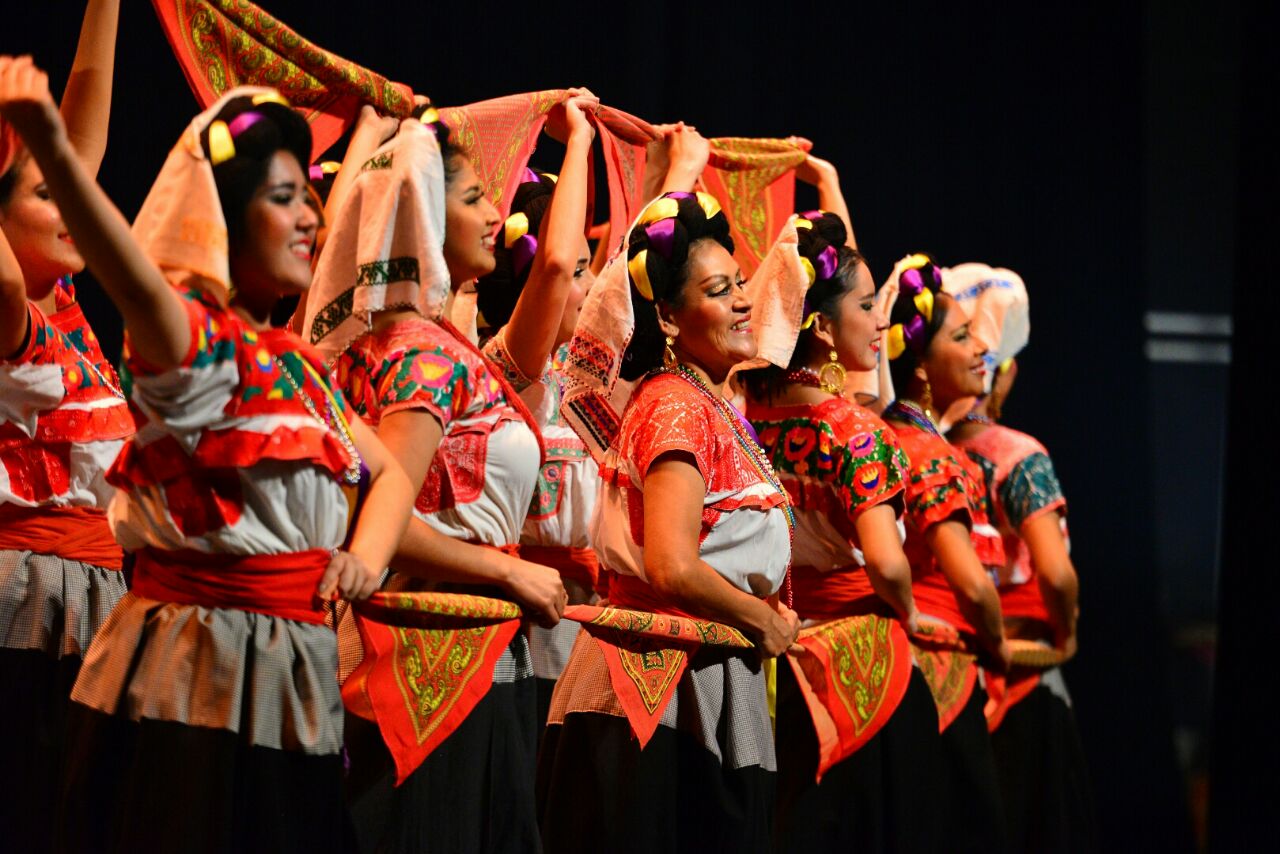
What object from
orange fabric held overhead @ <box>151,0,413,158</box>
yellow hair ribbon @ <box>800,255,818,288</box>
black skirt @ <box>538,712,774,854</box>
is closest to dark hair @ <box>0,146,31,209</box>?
orange fabric held overhead @ <box>151,0,413,158</box>

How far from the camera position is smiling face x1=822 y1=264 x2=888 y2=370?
3.13 metres

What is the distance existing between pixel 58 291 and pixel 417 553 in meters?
0.86

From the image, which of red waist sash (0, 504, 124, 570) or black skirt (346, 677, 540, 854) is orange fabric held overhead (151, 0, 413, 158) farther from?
black skirt (346, 677, 540, 854)

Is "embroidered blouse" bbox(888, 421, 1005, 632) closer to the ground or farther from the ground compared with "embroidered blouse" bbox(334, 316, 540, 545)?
closer to the ground

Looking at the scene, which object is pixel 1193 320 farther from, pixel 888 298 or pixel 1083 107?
pixel 888 298

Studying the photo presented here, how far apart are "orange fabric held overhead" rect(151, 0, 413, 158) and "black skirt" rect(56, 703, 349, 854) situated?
3.15ft

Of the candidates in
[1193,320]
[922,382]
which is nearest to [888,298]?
[922,382]

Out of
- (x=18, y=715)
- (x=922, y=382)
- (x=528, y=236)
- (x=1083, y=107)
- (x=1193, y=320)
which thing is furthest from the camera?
(x=1193, y=320)

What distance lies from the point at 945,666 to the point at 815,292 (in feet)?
2.58

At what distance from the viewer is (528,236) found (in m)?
3.05

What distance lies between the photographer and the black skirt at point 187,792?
1807mm

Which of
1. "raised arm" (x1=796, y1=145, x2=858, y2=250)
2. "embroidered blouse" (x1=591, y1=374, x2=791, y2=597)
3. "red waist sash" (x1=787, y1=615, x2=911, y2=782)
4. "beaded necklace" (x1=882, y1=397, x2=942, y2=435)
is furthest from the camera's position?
"raised arm" (x1=796, y1=145, x2=858, y2=250)

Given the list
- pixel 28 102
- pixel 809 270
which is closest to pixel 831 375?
pixel 809 270

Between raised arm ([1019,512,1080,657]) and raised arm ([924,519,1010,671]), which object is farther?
raised arm ([1019,512,1080,657])
